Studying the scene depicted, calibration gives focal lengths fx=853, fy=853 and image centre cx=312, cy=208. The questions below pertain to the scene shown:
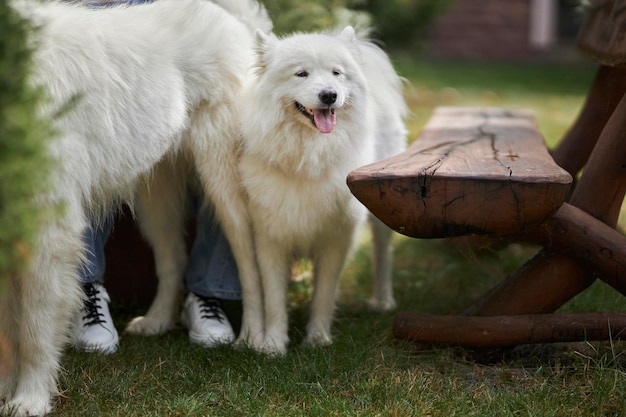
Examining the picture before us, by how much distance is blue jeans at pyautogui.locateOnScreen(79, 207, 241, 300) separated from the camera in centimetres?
313

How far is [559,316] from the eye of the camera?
266 centimetres

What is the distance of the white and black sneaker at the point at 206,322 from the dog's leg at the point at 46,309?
0.73m

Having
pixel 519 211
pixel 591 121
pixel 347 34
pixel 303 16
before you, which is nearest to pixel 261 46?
pixel 347 34

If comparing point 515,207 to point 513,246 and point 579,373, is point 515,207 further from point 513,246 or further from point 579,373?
point 513,246

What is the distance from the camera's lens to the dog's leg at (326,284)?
9.81 ft

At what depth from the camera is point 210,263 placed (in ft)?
10.4

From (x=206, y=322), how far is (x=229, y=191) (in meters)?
0.50

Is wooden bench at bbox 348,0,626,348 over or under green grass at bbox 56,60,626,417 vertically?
over

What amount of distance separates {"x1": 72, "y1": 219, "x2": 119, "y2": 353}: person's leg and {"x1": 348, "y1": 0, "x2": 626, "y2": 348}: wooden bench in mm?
980

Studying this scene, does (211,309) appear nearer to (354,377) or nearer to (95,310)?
(95,310)

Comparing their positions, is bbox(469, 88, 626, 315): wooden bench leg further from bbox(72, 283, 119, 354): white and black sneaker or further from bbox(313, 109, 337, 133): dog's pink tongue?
bbox(72, 283, 119, 354): white and black sneaker

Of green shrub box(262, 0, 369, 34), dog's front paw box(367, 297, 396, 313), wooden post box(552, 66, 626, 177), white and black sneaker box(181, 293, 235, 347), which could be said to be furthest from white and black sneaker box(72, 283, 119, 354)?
wooden post box(552, 66, 626, 177)

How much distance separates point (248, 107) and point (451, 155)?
0.69 metres

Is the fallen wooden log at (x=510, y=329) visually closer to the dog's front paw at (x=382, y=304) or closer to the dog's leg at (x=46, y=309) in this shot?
the dog's front paw at (x=382, y=304)
